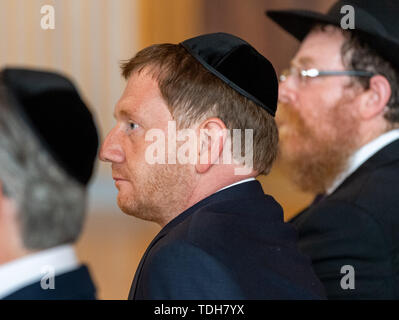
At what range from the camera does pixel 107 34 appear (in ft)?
23.1

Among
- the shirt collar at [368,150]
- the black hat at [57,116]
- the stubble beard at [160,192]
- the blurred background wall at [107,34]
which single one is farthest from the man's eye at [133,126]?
the blurred background wall at [107,34]

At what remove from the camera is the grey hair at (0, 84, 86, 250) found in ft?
3.31

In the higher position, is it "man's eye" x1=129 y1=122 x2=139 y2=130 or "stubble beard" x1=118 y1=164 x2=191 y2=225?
"man's eye" x1=129 y1=122 x2=139 y2=130

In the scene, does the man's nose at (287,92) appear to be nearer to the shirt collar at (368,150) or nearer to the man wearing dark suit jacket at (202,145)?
the shirt collar at (368,150)

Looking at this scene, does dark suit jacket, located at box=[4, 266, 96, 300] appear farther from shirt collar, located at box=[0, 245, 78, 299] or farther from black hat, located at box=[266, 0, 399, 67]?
black hat, located at box=[266, 0, 399, 67]

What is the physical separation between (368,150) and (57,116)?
1465mm

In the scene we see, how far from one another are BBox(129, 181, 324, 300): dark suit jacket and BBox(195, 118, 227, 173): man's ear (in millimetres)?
82

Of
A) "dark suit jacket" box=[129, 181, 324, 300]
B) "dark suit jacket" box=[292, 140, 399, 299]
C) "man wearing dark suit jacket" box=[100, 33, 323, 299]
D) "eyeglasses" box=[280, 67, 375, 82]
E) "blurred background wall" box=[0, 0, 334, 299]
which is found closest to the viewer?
"dark suit jacket" box=[129, 181, 324, 300]

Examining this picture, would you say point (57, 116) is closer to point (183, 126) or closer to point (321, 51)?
point (183, 126)

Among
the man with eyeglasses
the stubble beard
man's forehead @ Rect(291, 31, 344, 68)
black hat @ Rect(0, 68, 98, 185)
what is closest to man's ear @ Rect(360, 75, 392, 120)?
the man with eyeglasses

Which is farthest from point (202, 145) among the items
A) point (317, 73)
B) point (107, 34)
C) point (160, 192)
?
point (107, 34)

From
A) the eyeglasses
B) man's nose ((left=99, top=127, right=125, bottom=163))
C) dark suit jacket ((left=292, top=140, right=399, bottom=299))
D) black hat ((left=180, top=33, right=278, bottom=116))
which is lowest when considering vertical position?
dark suit jacket ((left=292, top=140, right=399, bottom=299))

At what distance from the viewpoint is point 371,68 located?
2266 mm

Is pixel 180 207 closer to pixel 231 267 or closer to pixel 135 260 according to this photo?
pixel 231 267
